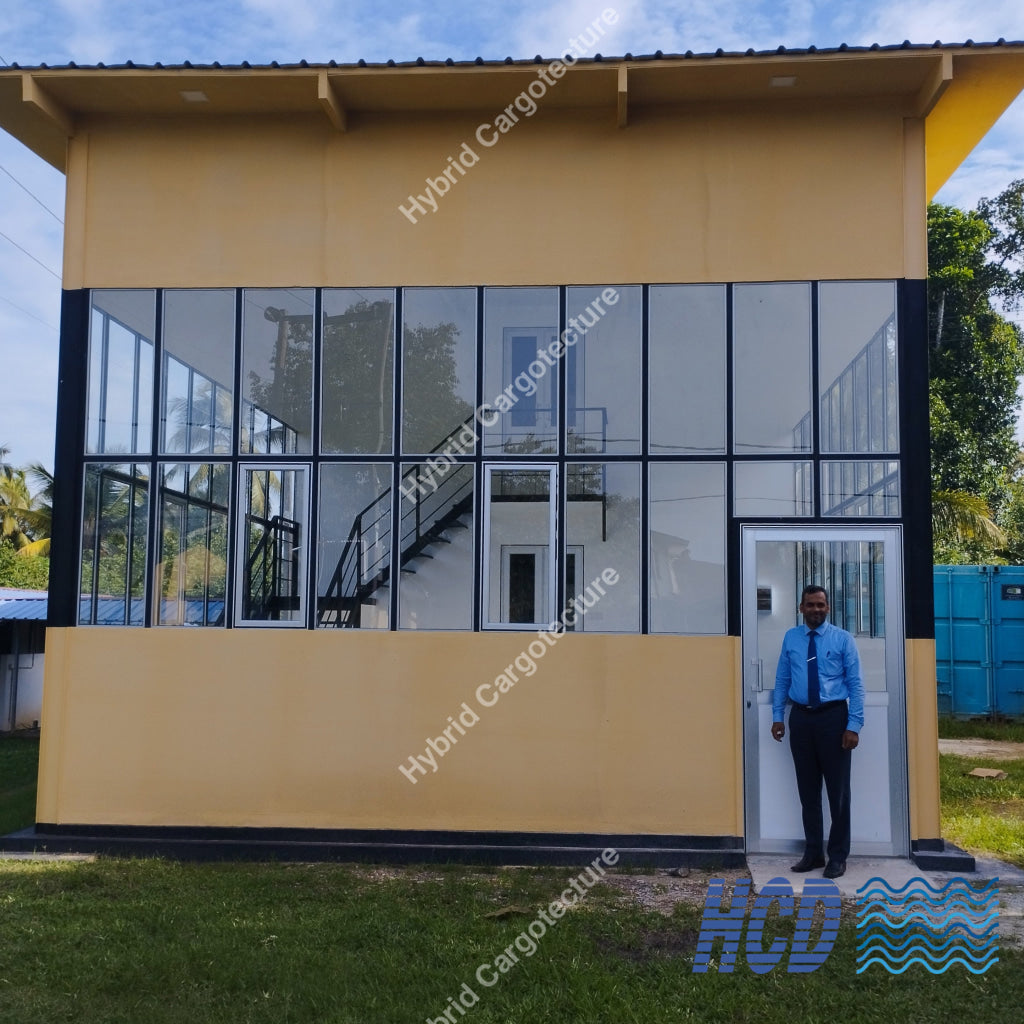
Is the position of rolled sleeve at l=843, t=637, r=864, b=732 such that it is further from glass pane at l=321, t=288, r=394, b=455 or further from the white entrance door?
glass pane at l=321, t=288, r=394, b=455

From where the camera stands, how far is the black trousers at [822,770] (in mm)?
6879

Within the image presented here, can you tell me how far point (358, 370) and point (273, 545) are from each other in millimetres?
1472

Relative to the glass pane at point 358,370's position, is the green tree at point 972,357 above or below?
above

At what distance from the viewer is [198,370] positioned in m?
8.09

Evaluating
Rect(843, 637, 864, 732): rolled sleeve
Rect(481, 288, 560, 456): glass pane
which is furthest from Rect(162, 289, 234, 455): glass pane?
Rect(843, 637, 864, 732): rolled sleeve

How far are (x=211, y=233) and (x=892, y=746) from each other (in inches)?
249

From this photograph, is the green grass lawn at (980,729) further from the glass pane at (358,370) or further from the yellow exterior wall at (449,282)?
the glass pane at (358,370)

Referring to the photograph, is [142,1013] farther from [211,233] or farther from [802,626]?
[211,233]

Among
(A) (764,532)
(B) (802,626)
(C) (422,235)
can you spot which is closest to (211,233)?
(C) (422,235)

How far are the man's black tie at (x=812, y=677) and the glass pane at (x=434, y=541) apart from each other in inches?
96.1

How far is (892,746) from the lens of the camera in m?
7.35

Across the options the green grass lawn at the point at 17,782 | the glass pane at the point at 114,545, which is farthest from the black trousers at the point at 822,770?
the green grass lawn at the point at 17,782

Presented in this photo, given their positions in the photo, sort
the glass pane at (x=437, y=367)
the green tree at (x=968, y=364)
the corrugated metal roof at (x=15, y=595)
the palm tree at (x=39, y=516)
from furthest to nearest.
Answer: the palm tree at (x=39, y=516), the green tree at (x=968, y=364), the corrugated metal roof at (x=15, y=595), the glass pane at (x=437, y=367)

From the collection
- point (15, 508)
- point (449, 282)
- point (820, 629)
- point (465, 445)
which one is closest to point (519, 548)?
point (465, 445)
